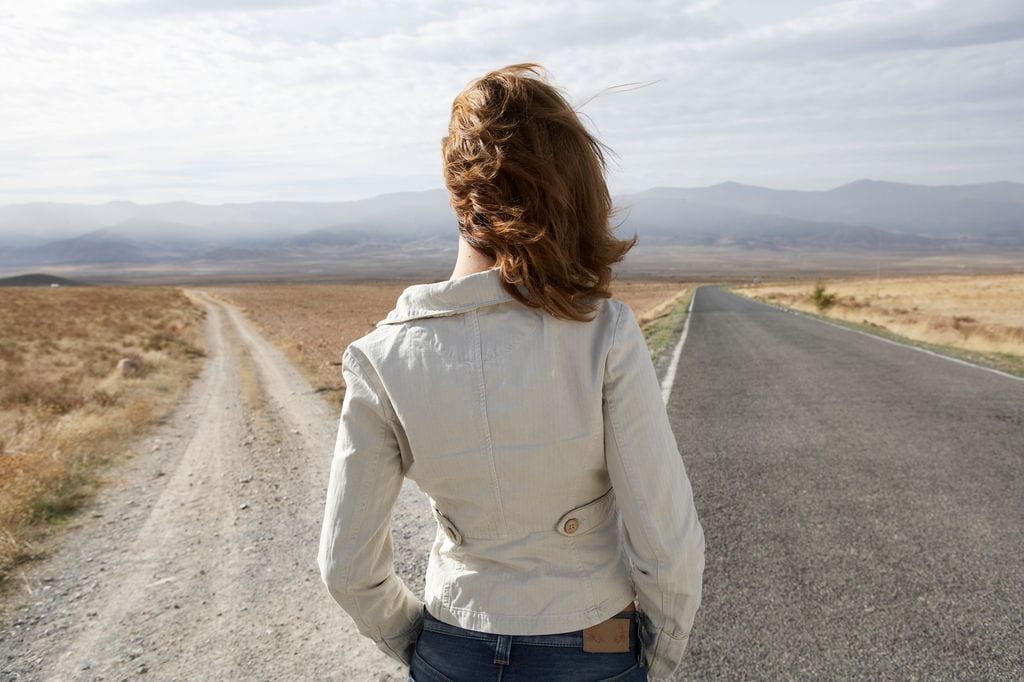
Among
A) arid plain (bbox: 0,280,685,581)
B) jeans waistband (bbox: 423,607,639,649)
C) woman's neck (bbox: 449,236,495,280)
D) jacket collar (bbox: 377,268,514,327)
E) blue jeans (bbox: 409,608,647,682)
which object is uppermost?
woman's neck (bbox: 449,236,495,280)

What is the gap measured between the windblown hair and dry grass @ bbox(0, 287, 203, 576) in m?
5.04

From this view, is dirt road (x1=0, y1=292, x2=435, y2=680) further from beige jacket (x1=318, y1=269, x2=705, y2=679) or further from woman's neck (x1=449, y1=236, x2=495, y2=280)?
woman's neck (x1=449, y1=236, x2=495, y2=280)

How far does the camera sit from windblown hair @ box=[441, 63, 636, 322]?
4.13ft

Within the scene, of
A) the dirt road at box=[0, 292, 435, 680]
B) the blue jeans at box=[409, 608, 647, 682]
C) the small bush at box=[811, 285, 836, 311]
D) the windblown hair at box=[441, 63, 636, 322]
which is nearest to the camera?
the windblown hair at box=[441, 63, 636, 322]

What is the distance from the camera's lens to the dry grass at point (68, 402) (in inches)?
235

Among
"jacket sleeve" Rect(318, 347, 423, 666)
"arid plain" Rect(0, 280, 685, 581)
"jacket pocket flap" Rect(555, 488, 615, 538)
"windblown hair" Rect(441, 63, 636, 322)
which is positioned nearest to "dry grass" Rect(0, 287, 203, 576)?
"arid plain" Rect(0, 280, 685, 581)

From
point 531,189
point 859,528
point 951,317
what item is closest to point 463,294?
point 531,189

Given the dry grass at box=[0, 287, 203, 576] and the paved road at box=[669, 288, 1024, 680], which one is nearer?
the paved road at box=[669, 288, 1024, 680]

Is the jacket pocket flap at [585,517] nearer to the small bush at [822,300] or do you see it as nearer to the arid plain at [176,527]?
the arid plain at [176,527]

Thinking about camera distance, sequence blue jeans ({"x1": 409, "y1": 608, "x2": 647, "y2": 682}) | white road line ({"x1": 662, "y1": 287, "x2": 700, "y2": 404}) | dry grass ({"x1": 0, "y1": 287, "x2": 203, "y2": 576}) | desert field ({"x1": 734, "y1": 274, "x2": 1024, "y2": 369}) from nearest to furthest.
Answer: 1. blue jeans ({"x1": 409, "y1": 608, "x2": 647, "y2": 682})
2. dry grass ({"x1": 0, "y1": 287, "x2": 203, "y2": 576})
3. white road line ({"x1": 662, "y1": 287, "x2": 700, "y2": 404})
4. desert field ({"x1": 734, "y1": 274, "x2": 1024, "y2": 369})

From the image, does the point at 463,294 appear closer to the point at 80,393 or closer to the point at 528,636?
the point at 528,636

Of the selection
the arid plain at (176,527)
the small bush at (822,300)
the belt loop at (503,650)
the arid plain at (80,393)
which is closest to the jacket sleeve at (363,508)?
the belt loop at (503,650)

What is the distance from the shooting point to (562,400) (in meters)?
1.30

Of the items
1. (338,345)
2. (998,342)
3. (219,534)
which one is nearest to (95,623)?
(219,534)
